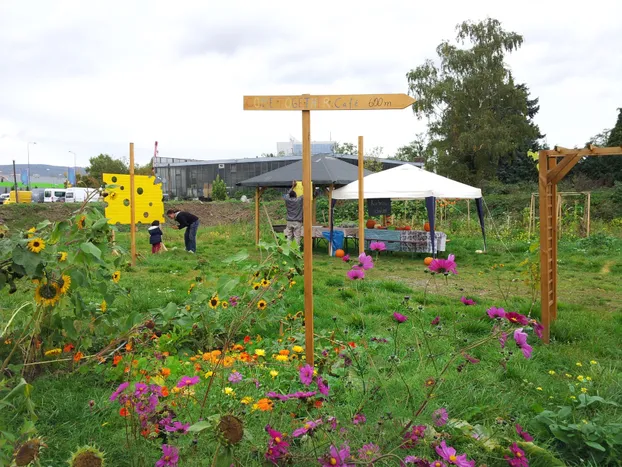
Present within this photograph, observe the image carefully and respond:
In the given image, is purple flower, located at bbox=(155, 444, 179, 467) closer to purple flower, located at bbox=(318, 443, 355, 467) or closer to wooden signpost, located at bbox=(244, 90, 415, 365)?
purple flower, located at bbox=(318, 443, 355, 467)

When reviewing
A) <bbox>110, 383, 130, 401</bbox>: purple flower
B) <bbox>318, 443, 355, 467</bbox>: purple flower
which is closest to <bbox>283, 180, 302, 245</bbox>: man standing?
<bbox>110, 383, 130, 401</bbox>: purple flower

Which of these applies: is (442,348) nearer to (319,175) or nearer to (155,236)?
(155,236)

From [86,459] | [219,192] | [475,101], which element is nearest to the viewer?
[86,459]

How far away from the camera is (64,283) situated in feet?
7.66

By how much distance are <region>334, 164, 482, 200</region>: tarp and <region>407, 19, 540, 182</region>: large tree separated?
687 inches

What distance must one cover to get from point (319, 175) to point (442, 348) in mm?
8252

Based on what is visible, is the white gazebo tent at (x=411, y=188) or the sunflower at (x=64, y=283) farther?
the white gazebo tent at (x=411, y=188)

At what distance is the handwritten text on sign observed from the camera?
3107 mm

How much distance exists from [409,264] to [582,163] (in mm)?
24558

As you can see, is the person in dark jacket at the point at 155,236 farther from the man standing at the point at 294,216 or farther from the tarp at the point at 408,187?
the tarp at the point at 408,187

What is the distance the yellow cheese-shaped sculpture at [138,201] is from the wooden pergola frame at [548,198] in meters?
7.08

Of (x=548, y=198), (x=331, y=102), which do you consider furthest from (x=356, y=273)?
(x=548, y=198)

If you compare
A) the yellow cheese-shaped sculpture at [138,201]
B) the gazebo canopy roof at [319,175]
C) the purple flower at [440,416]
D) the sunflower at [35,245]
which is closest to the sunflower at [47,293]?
the sunflower at [35,245]

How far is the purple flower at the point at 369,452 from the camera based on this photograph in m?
1.76
